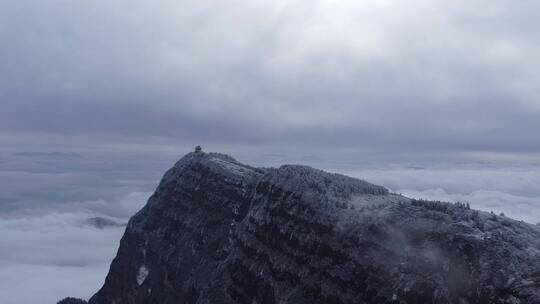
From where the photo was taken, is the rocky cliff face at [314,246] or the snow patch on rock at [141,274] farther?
the snow patch on rock at [141,274]

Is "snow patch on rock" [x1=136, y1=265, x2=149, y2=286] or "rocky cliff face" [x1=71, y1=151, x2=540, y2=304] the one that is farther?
"snow patch on rock" [x1=136, y1=265, x2=149, y2=286]

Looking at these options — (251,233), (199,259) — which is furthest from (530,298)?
(199,259)

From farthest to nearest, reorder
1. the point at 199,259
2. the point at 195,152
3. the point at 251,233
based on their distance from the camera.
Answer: the point at 195,152 < the point at 199,259 < the point at 251,233

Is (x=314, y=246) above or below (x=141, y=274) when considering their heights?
above

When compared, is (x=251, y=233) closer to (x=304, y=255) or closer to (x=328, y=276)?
(x=304, y=255)

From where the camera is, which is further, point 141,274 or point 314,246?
point 141,274

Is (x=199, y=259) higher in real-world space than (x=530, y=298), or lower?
lower

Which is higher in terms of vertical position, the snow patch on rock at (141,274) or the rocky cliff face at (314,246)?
the rocky cliff face at (314,246)

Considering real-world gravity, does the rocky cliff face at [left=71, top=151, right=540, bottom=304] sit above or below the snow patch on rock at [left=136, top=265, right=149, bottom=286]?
above
